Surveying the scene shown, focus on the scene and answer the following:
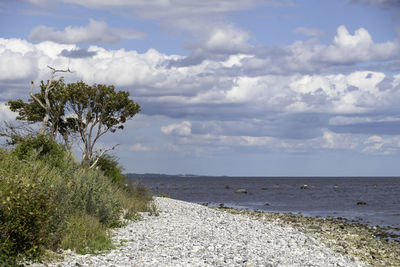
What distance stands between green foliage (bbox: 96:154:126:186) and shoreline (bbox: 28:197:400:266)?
9.31 meters

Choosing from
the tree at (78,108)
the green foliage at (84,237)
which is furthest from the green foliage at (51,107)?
the green foliage at (84,237)

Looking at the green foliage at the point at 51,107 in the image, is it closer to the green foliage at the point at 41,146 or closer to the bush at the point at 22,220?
the green foliage at the point at 41,146

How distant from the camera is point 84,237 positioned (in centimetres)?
1345

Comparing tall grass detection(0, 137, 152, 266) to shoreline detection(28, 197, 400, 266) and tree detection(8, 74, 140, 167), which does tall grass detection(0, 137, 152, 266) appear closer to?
shoreline detection(28, 197, 400, 266)

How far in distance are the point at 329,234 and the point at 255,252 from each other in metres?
11.4

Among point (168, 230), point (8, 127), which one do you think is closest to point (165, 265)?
point (168, 230)

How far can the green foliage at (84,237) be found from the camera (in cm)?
1291

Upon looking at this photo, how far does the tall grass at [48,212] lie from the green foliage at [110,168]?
446 inches

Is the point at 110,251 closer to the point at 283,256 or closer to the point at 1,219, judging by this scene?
the point at 1,219

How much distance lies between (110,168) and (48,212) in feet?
71.7

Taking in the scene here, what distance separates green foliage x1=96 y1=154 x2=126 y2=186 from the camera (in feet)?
103

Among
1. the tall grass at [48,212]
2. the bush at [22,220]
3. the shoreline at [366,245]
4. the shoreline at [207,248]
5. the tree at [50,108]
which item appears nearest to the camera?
the bush at [22,220]

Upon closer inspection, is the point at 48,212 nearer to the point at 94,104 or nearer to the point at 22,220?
the point at 22,220

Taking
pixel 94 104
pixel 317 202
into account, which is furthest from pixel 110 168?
pixel 317 202
